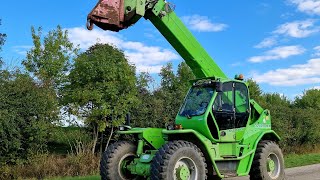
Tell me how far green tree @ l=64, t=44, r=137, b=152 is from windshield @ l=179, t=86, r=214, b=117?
7747 millimetres

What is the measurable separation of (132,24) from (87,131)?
10080 mm

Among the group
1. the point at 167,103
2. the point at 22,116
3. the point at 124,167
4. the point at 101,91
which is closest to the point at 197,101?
the point at 124,167

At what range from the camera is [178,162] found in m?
8.51

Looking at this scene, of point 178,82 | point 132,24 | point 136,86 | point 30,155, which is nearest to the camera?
point 132,24

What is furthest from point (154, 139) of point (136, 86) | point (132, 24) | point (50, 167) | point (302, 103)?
point (302, 103)

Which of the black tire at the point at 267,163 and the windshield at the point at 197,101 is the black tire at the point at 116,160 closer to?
the windshield at the point at 197,101

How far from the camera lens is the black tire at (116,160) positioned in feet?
31.1

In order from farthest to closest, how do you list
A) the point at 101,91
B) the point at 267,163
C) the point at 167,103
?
1. the point at 167,103
2. the point at 101,91
3. the point at 267,163

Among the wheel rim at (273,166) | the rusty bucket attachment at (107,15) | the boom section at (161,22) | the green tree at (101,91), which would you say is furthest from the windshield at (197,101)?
the green tree at (101,91)

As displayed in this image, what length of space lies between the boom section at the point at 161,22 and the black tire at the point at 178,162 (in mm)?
2563

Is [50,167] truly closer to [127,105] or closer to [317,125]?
[127,105]

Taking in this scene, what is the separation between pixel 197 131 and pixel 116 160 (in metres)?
2.04

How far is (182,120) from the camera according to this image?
982 centimetres

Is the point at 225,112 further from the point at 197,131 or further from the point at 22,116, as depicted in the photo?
the point at 22,116
